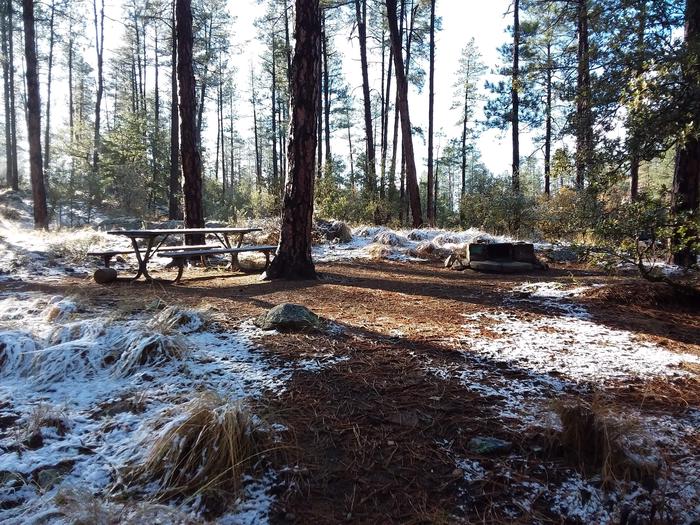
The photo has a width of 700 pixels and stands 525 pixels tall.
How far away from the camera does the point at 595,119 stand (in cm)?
416

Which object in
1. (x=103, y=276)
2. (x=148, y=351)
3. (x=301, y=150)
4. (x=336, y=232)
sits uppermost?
(x=301, y=150)

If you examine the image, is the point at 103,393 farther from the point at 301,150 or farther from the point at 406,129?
the point at 406,129

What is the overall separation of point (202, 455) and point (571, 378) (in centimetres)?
200

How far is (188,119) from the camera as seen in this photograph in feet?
24.4

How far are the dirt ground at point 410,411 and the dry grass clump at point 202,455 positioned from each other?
154 millimetres

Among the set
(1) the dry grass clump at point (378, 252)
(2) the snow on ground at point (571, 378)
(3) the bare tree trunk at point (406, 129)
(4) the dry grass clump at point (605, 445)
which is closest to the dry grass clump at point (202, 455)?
(2) the snow on ground at point (571, 378)

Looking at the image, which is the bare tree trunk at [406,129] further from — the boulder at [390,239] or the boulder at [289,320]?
the boulder at [289,320]

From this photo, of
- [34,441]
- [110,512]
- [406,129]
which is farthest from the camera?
[406,129]

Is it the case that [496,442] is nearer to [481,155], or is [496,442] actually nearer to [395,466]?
[395,466]

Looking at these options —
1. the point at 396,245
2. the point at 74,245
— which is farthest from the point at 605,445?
the point at 74,245

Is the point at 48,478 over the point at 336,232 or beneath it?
beneath

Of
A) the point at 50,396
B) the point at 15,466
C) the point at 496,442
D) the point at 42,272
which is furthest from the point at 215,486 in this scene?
the point at 42,272

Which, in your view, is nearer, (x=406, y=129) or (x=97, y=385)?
(x=97, y=385)

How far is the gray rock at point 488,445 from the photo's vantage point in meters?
1.60
